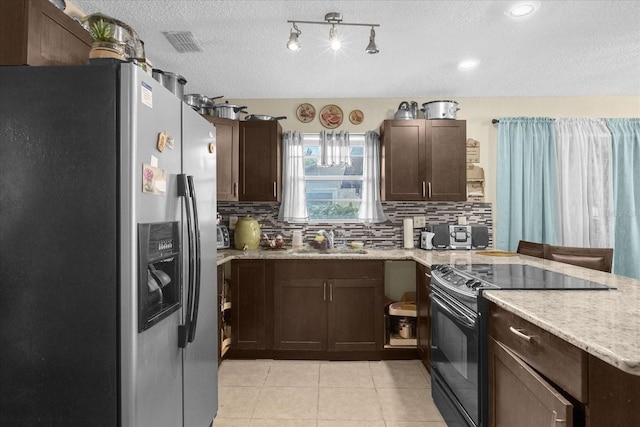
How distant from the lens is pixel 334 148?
3980 mm

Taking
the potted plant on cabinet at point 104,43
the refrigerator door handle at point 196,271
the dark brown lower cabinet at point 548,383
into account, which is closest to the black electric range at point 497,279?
the dark brown lower cabinet at point 548,383

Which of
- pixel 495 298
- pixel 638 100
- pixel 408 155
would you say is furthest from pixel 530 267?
pixel 638 100

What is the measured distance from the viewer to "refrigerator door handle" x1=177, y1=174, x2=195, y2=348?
164 centimetres

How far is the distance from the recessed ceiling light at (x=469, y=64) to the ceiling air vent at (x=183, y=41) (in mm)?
2153

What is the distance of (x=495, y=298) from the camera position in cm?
158

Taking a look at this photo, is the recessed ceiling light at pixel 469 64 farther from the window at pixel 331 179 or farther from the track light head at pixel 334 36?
the track light head at pixel 334 36

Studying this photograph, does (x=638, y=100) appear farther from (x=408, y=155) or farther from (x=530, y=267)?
(x=530, y=267)

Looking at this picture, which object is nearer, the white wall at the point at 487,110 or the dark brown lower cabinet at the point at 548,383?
the dark brown lower cabinet at the point at 548,383

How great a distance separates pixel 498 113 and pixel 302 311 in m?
2.97

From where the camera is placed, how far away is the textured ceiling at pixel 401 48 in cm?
234

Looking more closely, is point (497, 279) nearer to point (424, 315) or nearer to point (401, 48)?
point (424, 315)

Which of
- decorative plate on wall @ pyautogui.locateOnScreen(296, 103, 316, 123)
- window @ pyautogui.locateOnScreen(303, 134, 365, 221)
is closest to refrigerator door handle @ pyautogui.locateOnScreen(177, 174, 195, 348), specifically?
window @ pyautogui.locateOnScreen(303, 134, 365, 221)

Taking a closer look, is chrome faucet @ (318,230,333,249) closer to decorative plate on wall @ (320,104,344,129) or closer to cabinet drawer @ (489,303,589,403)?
decorative plate on wall @ (320,104,344,129)

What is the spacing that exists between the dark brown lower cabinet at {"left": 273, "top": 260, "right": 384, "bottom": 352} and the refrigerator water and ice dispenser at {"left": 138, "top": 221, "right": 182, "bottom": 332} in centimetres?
179
